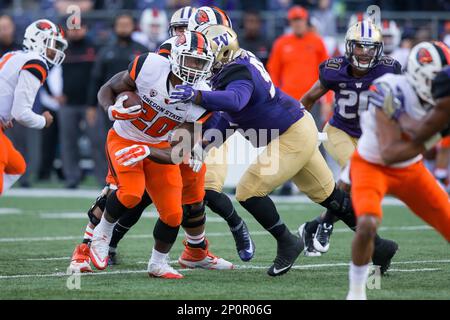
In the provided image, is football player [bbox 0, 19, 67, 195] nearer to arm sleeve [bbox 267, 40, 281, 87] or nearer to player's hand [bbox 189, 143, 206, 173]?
player's hand [bbox 189, 143, 206, 173]

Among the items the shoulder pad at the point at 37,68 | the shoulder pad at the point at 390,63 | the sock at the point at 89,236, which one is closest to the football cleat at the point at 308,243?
the shoulder pad at the point at 390,63

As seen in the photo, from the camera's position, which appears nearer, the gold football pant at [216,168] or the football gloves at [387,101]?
the football gloves at [387,101]

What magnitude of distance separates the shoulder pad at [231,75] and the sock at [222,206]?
1101 mm

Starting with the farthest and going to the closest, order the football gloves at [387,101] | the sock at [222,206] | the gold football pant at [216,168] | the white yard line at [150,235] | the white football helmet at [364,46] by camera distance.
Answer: the white yard line at [150,235] < the white football helmet at [364,46] < the gold football pant at [216,168] < the sock at [222,206] < the football gloves at [387,101]

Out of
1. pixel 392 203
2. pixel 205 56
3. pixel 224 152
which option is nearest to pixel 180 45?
pixel 205 56

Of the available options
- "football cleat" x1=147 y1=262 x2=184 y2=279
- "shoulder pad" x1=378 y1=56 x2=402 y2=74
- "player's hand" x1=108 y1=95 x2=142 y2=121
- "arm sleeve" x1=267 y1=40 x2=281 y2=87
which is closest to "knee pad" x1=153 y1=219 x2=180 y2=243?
"football cleat" x1=147 y1=262 x2=184 y2=279

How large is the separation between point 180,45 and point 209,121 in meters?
0.85

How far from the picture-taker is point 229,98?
236 inches

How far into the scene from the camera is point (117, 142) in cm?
647

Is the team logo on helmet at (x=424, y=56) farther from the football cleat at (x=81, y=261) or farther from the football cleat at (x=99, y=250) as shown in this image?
the football cleat at (x=81, y=261)

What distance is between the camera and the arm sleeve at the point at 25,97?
730cm

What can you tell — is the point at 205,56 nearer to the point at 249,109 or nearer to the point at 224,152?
the point at 249,109

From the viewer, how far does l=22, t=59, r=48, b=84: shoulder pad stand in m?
7.34

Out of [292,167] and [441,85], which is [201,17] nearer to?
[292,167]
